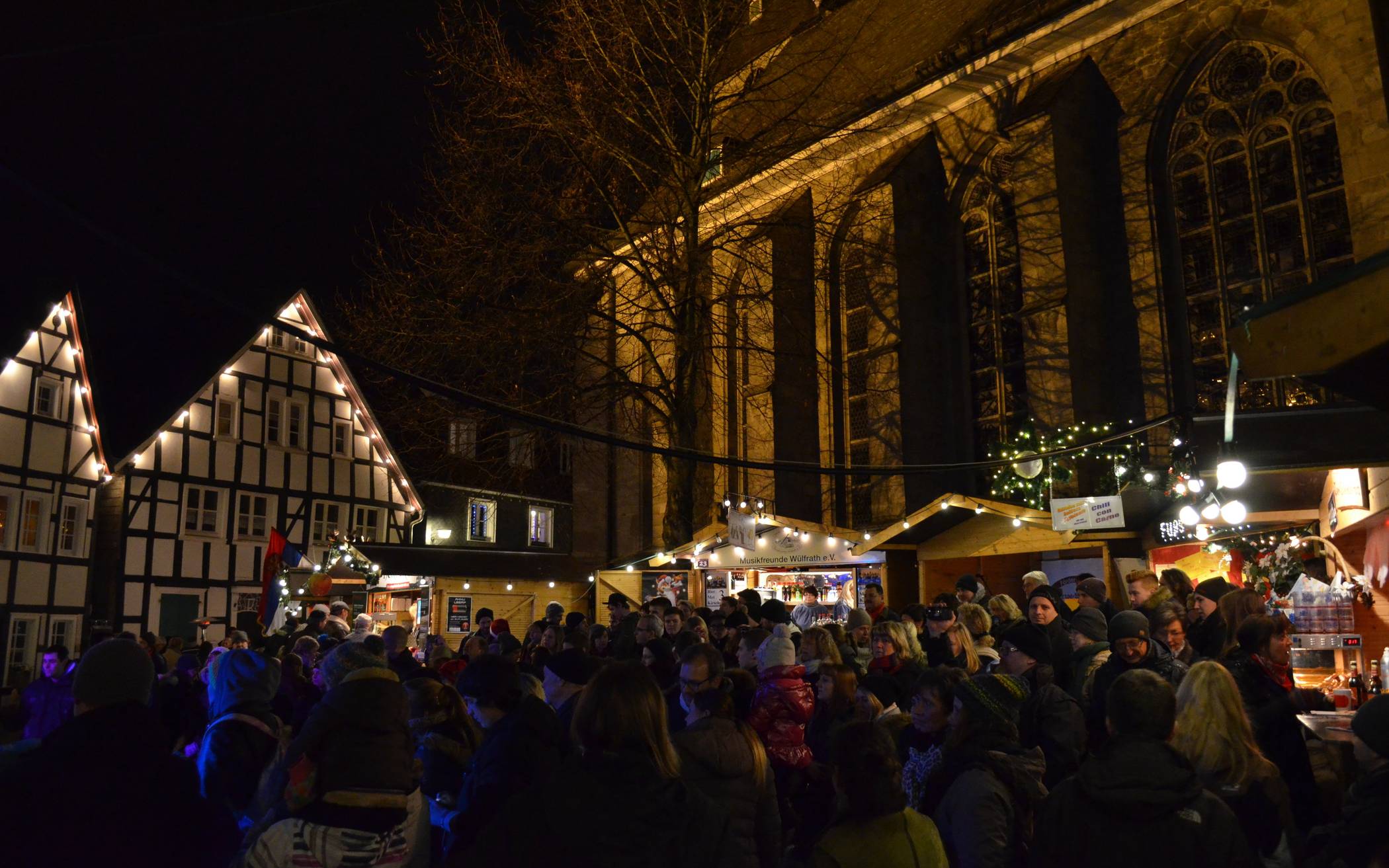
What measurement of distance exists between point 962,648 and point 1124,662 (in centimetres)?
152

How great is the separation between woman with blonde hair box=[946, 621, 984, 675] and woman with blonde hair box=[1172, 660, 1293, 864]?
2.57 metres

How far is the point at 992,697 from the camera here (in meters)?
3.96

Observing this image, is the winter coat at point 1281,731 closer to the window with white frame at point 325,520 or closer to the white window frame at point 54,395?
the white window frame at point 54,395

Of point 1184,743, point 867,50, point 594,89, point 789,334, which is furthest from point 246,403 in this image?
point 1184,743

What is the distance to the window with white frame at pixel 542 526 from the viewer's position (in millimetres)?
35375

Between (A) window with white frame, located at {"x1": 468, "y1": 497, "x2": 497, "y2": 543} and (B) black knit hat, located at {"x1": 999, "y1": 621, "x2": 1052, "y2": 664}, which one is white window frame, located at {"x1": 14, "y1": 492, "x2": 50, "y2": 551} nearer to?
(A) window with white frame, located at {"x1": 468, "y1": 497, "x2": 497, "y2": 543}

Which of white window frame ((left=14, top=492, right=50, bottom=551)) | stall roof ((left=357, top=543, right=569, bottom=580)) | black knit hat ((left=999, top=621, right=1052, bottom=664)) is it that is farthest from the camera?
stall roof ((left=357, top=543, right=569, bottom=580))

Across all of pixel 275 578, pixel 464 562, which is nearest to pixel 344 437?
pixel 464 562

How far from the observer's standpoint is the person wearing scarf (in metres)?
4.75

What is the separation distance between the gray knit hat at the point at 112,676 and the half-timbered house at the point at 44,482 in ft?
72.0

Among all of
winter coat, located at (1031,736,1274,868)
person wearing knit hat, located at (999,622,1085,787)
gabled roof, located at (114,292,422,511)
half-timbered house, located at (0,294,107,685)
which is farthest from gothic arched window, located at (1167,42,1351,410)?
half-timbered house, located at (0,294,107,685)

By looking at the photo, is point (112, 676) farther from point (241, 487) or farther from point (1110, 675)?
point (241, 487)

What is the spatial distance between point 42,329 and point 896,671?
25045mm

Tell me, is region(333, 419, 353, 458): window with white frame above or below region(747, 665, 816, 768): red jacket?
above
